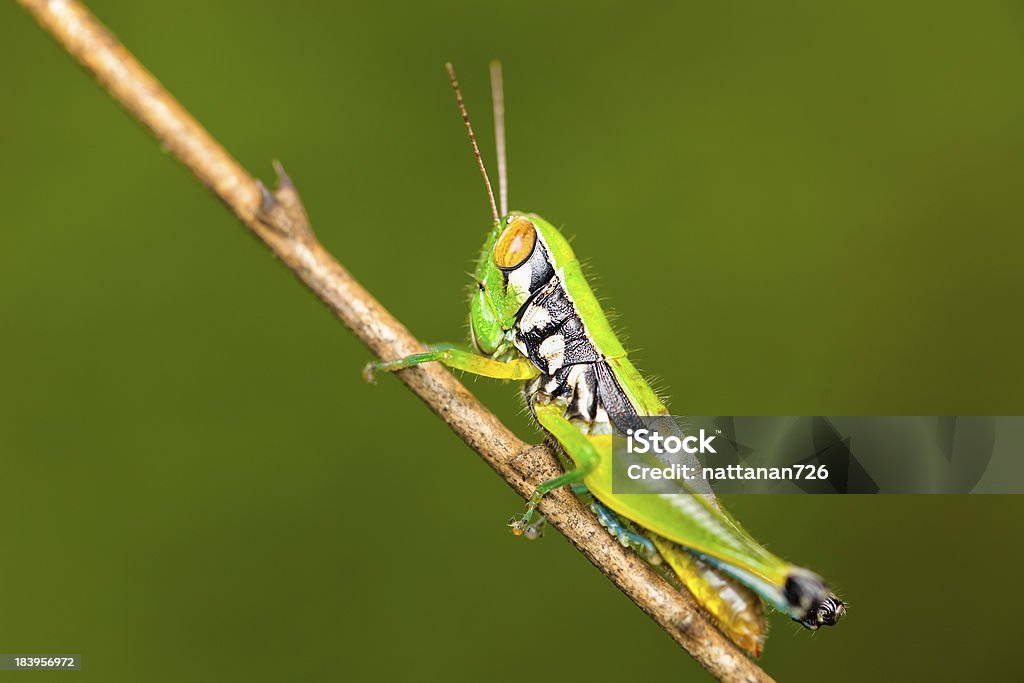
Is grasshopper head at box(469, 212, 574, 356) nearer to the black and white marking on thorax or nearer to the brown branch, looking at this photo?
the black and white marking on thorax

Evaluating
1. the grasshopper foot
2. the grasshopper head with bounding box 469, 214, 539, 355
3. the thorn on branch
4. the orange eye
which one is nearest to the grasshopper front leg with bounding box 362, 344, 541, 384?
the grasshopper foot

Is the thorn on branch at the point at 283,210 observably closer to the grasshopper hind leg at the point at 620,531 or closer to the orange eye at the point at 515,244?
the orange eye at the point at 515,244

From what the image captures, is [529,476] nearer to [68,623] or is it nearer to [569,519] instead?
[569,519]

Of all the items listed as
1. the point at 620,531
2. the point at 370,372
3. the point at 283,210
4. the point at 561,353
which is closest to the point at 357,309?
the point at 370,372

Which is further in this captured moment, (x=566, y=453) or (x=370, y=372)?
(x=566, y=453)

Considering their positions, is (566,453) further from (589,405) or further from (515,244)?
(515,244)

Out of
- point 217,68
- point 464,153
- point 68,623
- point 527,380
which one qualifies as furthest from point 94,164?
point 527,380

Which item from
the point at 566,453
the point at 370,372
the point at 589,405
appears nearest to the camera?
the point at 370,372
